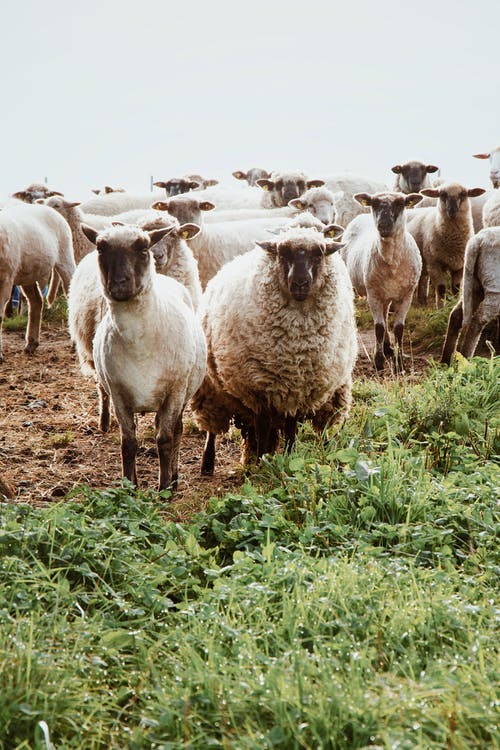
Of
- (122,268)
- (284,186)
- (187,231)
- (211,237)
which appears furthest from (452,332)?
(284,186)

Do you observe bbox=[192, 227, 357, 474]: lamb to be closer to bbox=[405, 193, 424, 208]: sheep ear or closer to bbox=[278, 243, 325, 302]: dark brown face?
bbox=[278, 243, 325, 302]: dark brown face

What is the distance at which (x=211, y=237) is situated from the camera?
984 cm

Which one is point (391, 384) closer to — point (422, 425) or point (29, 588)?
point (422, 425)

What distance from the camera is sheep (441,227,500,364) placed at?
23.1ft

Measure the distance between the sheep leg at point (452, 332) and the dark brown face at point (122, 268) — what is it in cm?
372

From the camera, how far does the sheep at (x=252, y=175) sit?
1720 cm

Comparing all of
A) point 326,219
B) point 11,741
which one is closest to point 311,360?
point 11,741

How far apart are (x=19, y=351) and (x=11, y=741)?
26.8ft

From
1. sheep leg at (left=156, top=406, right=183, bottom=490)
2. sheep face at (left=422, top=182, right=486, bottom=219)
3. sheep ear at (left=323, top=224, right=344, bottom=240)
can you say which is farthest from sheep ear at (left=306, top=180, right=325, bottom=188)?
sheep leg at (left=156, top=406, right=183, bottom=490)

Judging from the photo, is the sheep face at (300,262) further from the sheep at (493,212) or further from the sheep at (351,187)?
the sheep at (351,187)

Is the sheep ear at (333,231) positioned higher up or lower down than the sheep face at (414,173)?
higher up

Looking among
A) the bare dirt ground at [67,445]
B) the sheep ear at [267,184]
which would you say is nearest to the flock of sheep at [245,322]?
the bare dirt ground at [67,445]

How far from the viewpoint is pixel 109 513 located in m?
3.88

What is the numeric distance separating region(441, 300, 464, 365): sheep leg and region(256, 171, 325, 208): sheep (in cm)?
543
